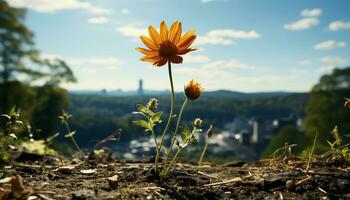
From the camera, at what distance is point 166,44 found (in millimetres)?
2479

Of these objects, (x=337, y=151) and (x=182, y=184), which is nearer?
(x=182, y=184)

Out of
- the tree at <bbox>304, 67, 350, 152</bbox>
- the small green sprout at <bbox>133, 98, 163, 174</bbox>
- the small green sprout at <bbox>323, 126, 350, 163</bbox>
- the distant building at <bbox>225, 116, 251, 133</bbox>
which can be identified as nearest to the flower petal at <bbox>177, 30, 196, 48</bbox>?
the small green sprout at <bbox>133, 98, 163, 174</bbox>

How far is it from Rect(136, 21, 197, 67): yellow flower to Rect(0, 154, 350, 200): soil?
2.32ft

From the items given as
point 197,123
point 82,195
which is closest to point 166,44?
point 197,123

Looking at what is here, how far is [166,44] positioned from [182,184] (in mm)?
818

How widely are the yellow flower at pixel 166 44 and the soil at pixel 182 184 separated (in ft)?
2.32

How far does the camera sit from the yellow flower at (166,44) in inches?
96.3

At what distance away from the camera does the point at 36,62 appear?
107ft

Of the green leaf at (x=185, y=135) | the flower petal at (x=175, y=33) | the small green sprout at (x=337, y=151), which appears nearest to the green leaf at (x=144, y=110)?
the green leaf at (x=185, y=135)

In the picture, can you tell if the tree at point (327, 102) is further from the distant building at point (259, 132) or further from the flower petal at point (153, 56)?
the distant building at point (259, 132)

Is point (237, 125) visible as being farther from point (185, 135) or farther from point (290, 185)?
point (290, 185)

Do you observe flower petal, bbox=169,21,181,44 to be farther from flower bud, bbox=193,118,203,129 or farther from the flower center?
flower bud, bbox=193,118,203,129

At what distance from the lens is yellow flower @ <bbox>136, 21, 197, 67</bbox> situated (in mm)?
2447

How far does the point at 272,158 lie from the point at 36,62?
31552 mm
